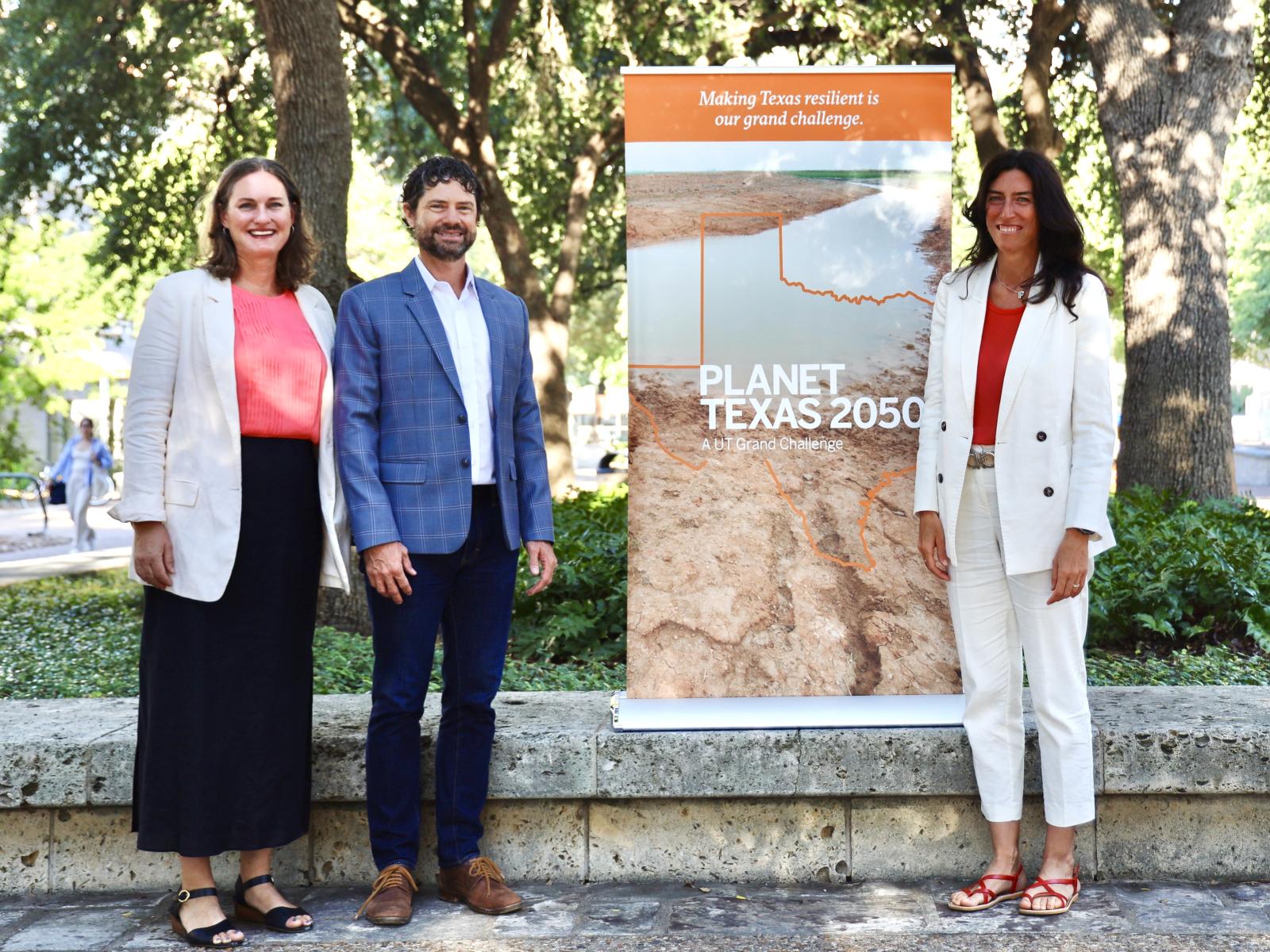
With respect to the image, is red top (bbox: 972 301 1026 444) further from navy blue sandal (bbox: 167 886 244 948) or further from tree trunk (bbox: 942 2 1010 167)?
tree trunk (bbox: 942 2 1010 167)

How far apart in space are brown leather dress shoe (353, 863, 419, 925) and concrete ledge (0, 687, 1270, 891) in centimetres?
32

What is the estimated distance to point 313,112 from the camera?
751 centimetres

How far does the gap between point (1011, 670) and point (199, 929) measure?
2439mm

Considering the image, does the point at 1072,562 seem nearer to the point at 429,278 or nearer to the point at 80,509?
the point at 429,278

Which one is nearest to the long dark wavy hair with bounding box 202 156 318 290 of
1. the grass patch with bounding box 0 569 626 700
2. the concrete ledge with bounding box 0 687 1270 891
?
the concrete ledge with bounding box 0 687 1270 891

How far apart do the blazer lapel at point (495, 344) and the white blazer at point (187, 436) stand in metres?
0.73

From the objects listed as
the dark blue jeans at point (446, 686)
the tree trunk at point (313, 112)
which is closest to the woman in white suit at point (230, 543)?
the dark blue jeans at point (446, 686)

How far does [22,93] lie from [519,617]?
422 inches

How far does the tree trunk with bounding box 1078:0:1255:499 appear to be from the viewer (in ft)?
28.6

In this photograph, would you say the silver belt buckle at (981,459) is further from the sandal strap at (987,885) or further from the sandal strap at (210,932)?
the sandal strap at (210,932)

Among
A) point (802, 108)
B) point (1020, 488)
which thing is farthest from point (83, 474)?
point (1020, 488)

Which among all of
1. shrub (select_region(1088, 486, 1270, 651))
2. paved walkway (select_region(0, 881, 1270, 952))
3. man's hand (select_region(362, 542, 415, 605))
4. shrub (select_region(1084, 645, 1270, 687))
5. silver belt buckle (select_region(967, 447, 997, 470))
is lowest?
paved walkway (select_region(0, 881, 1270, 952))

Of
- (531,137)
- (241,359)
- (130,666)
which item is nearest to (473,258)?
(531,137)

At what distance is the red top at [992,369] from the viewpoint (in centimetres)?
386
